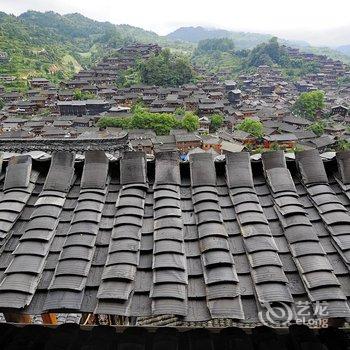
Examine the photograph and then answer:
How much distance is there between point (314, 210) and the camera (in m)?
3.34

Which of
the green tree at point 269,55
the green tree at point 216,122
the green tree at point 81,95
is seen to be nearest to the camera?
the green tree at point 216,122

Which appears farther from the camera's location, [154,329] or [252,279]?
[154,329]

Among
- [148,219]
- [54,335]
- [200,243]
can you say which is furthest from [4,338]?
[200,243]

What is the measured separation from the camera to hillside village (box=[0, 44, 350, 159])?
41.0 metres

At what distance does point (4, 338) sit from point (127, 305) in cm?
154

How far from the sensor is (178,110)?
52.0 m

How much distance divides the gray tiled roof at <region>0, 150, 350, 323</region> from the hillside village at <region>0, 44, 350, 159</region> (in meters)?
23.7

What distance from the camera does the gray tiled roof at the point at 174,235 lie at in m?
2.48

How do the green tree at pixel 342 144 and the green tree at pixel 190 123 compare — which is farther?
the green tree at pixel 190 123

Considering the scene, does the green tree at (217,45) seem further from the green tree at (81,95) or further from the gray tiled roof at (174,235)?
the gray tiled roof at (174,235)

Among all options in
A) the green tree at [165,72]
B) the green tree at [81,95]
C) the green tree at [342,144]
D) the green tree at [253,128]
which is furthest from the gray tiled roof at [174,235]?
the green tree at [165,72]

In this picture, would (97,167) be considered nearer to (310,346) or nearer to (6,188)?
(6,188)

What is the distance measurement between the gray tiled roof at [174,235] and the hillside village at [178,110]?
77.7 ft

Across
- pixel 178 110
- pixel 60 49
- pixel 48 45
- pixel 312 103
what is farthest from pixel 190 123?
pixel 60 49
